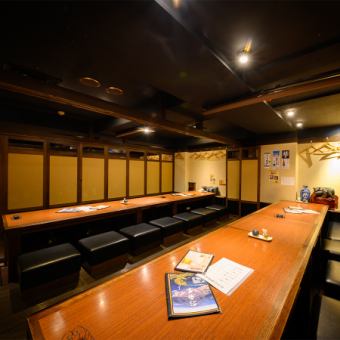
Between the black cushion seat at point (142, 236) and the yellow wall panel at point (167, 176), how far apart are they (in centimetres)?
400

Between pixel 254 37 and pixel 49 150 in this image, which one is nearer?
pixel 254 37

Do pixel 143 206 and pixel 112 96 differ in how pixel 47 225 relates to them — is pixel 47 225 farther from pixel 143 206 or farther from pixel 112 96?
pixel 112 96

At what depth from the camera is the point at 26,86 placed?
187 centimetres

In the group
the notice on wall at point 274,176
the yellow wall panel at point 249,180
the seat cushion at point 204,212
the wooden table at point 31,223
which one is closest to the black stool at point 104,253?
the wooden table at point 31,223

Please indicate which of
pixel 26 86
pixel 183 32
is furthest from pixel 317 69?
pixel 26 86

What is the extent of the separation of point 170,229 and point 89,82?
2.85 m

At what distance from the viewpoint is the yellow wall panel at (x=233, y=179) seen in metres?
5.88

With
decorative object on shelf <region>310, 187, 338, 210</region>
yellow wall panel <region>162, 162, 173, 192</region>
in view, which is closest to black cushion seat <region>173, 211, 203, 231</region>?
decorative object on shelf <region>310, 187, 338, 210</region>

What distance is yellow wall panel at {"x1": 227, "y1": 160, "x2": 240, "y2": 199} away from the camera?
5875 millimetres

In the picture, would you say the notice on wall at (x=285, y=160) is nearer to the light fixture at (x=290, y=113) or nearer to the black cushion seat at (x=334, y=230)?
the light fixture at (x=290, y=113)

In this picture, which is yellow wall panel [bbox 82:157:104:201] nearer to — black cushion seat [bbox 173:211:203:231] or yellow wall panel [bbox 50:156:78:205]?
yellow wall panel [bbox 50:156:78:205]

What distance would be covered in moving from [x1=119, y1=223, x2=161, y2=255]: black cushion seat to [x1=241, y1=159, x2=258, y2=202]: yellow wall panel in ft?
11.5

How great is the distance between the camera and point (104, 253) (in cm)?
255

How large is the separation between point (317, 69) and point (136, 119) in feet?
7.99
